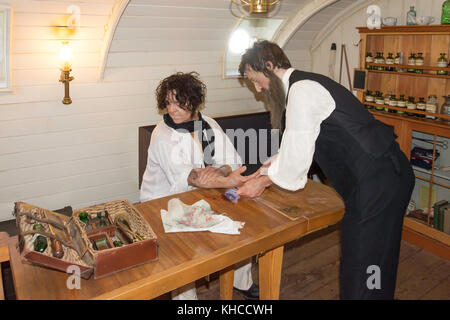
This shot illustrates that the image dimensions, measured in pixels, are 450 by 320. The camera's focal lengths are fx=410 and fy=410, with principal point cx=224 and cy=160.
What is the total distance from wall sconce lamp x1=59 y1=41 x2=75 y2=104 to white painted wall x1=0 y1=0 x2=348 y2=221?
0.10 metres

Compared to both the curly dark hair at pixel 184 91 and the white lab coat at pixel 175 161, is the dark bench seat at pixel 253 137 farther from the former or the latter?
the curly dark hair at pixel 184 91

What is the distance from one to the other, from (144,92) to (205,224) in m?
2.60

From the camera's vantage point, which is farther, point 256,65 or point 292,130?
point 256,65

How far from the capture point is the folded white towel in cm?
198

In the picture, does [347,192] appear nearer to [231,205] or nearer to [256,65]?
[231,205]

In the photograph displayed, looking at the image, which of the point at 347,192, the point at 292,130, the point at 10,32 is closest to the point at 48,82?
the point at 10,32

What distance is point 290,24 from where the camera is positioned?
189 inches

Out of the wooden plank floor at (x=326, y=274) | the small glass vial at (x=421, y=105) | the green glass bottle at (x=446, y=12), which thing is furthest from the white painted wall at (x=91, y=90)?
the small glass vial at (x=421, y=105)

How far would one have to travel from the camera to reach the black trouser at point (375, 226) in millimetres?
1971

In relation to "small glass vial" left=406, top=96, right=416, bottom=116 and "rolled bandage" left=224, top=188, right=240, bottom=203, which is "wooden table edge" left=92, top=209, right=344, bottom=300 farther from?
"small glass vial" left=406, top=96, right=416, bottom=116

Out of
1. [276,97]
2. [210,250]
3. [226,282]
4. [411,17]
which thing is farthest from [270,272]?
[411,17]

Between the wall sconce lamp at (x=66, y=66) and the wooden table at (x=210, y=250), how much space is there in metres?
1.85

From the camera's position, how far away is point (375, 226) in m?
2.00

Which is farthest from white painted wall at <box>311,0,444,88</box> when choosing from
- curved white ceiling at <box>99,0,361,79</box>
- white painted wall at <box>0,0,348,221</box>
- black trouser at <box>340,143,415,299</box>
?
black trouser at <box>340,143,415,299</box>
